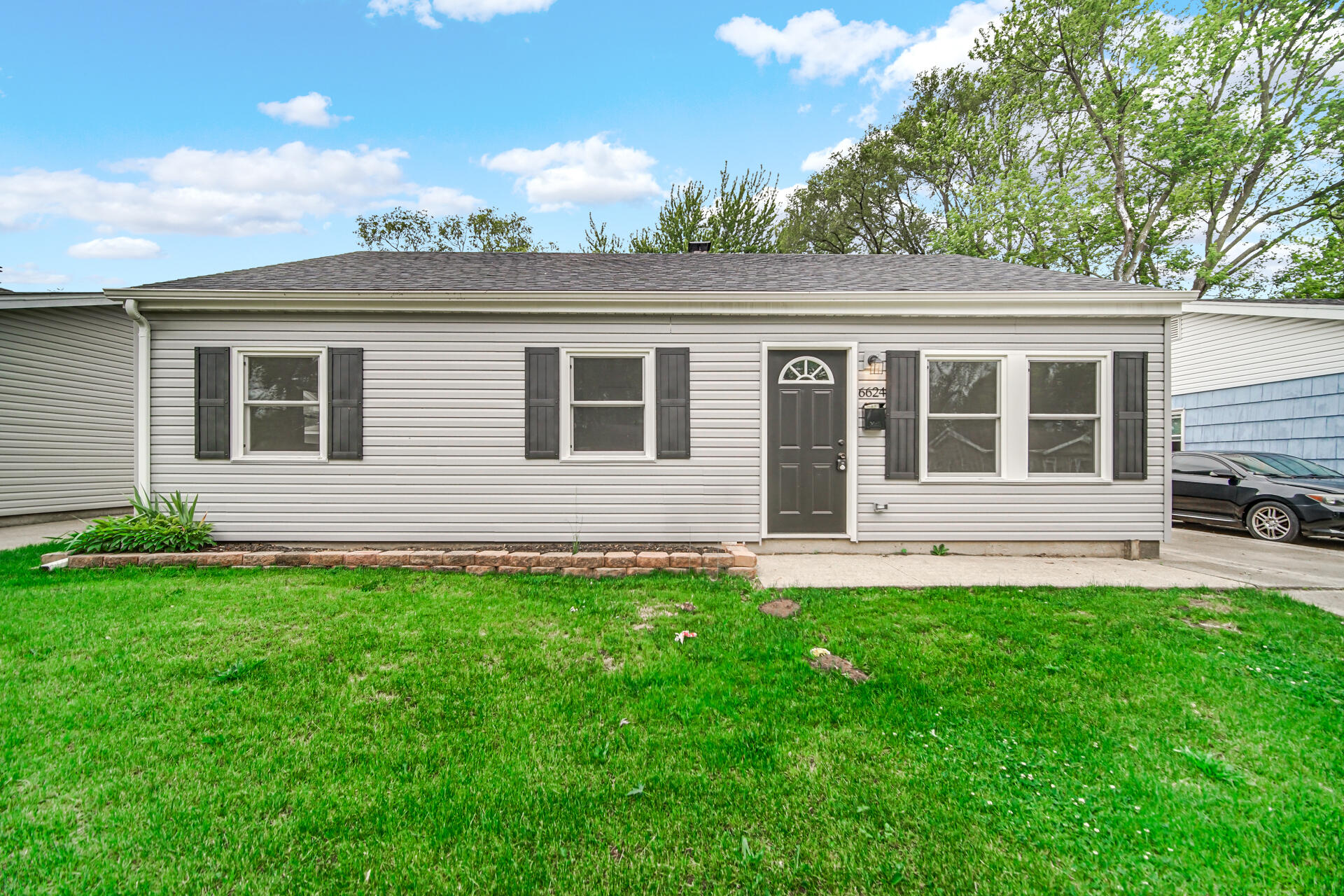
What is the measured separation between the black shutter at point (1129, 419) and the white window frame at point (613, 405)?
5.19 meters

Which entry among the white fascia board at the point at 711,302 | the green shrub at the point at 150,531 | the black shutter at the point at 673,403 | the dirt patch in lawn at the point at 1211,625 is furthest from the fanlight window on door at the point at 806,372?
the green shrub at the point at 150,531

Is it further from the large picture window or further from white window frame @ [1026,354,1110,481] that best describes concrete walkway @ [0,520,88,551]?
white window frame @ [1026,354,1110,481]

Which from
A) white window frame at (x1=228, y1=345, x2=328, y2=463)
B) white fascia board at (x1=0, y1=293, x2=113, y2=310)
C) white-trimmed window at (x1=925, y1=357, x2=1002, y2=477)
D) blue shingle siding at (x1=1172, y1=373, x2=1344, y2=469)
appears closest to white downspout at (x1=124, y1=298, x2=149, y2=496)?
white window frame at (x1=228, y1=345, x2=328, y2=463)

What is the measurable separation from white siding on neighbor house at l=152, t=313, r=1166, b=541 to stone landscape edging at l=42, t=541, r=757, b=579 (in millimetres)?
697

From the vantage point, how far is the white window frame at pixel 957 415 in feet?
18.9

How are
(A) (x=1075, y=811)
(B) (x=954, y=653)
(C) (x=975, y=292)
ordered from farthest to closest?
1. (C) (x=975, y=292)
2. (B) (x=954, y=653)
3. (A) (x=1075, y=811)

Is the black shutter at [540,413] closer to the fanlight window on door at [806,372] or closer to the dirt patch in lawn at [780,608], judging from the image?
the fanlight window on door at [806,372]

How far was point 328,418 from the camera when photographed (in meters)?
5.68

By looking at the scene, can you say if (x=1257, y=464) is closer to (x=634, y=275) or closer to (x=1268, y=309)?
(x=1268, y=309)

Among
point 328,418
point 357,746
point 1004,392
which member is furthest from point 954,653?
point 328,418

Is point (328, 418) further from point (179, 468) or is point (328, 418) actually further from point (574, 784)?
point (574, 784)

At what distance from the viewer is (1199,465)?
26.4 feet

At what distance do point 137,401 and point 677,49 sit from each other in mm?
12511

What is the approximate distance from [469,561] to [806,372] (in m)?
4.12
